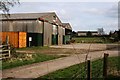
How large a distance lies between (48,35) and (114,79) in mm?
40531

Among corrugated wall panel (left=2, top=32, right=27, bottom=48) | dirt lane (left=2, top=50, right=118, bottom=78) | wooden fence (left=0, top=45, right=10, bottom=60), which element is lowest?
dirt lane (left=2, top=50, right=118, bottom=78)

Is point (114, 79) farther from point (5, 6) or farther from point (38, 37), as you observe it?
point (38, 37)

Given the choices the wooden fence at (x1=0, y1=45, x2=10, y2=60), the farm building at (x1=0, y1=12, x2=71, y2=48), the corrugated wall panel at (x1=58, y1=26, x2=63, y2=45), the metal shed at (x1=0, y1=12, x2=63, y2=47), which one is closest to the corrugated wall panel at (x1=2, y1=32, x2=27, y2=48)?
the farm building at (x1=0, y1=12, x2=71, y2=48)

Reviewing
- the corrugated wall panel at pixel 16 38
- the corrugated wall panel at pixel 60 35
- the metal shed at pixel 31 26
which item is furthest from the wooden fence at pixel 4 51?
the corrugated wall panel at pixel 60 35

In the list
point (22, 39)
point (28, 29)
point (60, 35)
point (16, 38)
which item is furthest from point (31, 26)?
point (60, 35)

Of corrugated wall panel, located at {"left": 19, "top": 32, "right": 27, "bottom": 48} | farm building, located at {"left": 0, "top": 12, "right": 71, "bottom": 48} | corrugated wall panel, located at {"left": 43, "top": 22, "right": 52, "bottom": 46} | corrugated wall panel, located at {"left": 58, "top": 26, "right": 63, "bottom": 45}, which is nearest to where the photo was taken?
corrugated wall panel, located at {"left": 19, "top": 32, "right": 27, "bottom": 48}

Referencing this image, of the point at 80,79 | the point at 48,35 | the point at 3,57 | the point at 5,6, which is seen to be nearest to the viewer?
the point at 80,79

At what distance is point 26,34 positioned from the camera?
4344 cm

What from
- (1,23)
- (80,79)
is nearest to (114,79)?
(80,79)

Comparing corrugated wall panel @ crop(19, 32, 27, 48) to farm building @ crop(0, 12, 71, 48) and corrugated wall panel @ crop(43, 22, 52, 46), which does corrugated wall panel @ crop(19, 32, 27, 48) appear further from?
corrugated wall panel @ crop(43, 22, 52, 46)

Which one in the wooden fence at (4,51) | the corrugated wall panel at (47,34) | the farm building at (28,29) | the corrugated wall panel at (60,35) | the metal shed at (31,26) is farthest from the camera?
the corrugated wall panel at (60,35)

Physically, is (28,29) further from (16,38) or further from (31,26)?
(16,38)

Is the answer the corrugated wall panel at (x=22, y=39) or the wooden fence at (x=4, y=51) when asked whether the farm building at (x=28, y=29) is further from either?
the wooden fence at (x=4, y=51)

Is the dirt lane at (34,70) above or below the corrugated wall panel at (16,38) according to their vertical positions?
below
